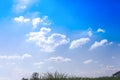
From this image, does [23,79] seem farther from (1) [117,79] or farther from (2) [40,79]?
(1) [117,79]

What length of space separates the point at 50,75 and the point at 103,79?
610cm

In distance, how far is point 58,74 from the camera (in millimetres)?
22172

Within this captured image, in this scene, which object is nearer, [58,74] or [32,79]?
[58,74]

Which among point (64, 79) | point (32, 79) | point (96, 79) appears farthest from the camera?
point (96, 79)

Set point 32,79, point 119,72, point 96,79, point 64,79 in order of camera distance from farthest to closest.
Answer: point 119,72 → point 96,79 → point 32,79 → point 64,79

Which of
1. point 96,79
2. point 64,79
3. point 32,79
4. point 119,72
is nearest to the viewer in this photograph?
point 64,79

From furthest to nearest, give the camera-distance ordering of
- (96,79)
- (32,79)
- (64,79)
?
(96,79)
(32,79)
(64,79)

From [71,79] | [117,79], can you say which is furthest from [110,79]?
[71,79]

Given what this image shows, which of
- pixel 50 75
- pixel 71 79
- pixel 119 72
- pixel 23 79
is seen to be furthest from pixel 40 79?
pixel 119 72

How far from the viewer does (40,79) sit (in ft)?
73.4

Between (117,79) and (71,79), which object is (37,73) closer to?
(71,79)

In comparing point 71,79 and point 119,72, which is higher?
point 119,72

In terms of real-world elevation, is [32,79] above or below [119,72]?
below

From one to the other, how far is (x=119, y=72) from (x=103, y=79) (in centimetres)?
1659
